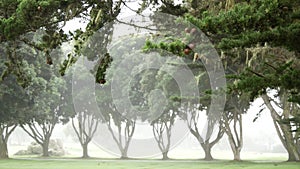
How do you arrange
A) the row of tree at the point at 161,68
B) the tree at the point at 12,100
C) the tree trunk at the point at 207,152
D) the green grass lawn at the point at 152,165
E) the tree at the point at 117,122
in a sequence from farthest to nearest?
the tree at the point at 117,122 → the tree trunk at the point at 207,152 → the tree at the point at 12,100 → the green grass lawn at the point at 152,165 → the row of tree at the point at 161,68

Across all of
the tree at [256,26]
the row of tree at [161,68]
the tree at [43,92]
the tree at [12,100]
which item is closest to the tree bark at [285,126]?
the row of tree at [161,68]

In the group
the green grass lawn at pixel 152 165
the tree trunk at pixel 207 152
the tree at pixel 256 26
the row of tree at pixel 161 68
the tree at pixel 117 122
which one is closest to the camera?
the tree at pixel 256 26

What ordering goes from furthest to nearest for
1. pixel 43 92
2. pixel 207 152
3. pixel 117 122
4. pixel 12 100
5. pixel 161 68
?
pixel 117 122 → pixel 207 152 → pixel 43 92 → pixel 12 100 → pixel 161 68

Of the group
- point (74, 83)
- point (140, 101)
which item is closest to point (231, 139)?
point (140, 101)

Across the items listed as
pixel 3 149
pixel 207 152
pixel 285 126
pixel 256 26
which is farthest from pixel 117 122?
pixel 256 26

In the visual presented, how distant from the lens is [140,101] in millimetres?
33438

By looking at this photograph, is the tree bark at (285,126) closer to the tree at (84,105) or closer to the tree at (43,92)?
the tree at (43,92)

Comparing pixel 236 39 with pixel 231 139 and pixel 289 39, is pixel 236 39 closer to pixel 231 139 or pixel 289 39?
pixel 289 39

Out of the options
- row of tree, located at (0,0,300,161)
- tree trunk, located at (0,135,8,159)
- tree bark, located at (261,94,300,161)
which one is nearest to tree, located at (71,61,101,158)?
row of tree, located at (0,0,300,161)

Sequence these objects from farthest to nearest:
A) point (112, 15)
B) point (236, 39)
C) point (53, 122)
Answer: point (53, 122) → point (112, 15) → point (236, 39)

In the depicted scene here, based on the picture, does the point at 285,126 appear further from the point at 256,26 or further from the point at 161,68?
the point at 256,26

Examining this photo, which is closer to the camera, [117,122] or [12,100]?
[12,100]

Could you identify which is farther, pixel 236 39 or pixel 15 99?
pixel 15 99

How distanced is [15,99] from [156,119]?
1252 cm
